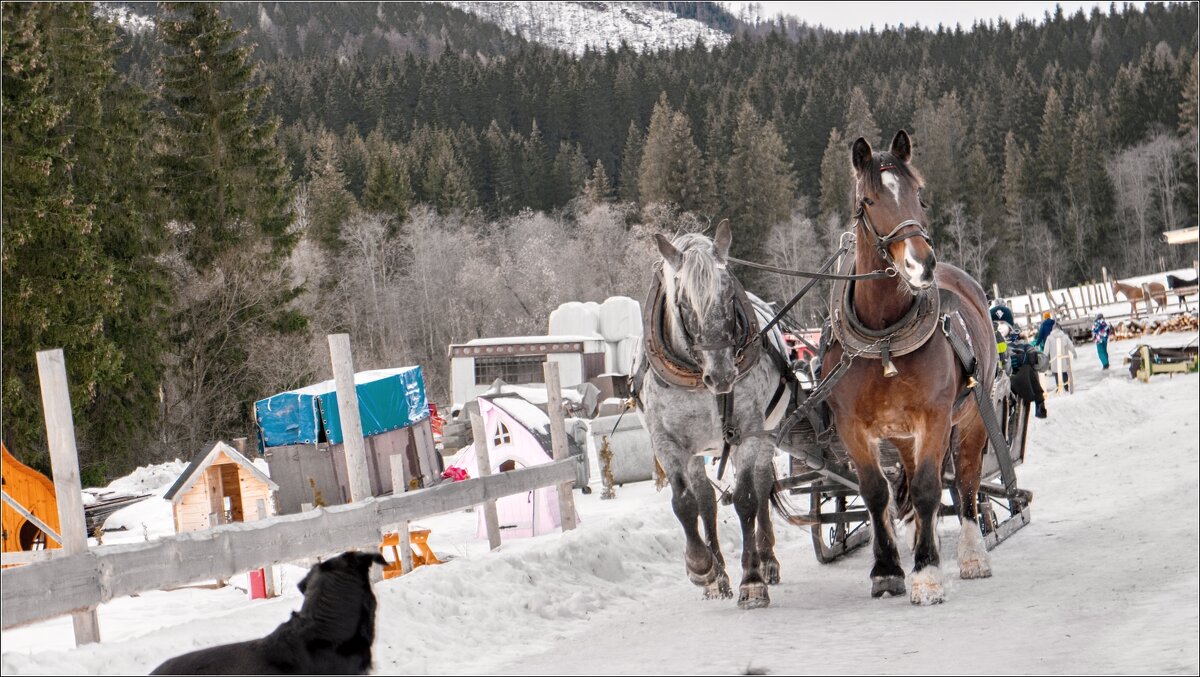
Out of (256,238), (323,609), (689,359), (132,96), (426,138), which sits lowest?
(323,609)

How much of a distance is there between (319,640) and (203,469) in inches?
495

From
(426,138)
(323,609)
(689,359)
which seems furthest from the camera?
(426,138)

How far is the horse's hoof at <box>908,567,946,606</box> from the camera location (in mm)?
5969

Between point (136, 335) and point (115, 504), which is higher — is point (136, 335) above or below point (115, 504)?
above

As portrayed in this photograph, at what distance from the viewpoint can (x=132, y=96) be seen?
1224 inches

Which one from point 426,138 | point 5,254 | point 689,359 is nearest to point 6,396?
point 5,254

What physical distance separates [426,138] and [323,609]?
8305 centimetres

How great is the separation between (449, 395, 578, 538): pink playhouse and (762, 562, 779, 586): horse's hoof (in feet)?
22.9

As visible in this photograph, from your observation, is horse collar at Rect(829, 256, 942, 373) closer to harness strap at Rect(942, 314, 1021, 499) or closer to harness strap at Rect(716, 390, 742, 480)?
harness strap at Rect(942, 314, 1021, 499)

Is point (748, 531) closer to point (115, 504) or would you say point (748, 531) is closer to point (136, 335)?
point (115, 504)

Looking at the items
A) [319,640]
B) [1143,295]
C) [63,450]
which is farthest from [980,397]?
[1143,295]

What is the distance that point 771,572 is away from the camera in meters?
7.36

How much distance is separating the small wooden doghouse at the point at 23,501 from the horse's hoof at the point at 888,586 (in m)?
8.64

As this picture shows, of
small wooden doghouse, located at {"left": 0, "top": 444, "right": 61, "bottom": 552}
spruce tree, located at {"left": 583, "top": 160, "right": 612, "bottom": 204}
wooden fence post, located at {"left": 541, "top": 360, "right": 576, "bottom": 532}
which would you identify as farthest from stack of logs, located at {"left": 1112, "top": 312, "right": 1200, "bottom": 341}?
spruce tree, located at {"left": 583, "top": 160, "right": 612, "bottom": 204}
